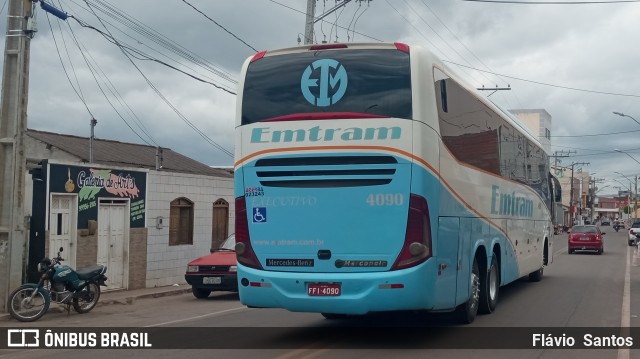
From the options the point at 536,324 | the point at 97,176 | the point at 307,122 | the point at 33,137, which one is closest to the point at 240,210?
the point at 307,122

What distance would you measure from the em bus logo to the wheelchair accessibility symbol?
159 centimetres

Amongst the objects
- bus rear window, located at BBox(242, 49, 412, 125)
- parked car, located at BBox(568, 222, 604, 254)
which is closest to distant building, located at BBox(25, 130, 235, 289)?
bus rear window, located at BBox(242, 49, 412, 125)

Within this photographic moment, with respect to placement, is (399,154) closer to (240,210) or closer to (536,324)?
(240,210)

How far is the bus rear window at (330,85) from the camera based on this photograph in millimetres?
9305

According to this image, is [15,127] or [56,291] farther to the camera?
[15,127]

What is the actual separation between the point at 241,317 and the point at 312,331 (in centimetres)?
268

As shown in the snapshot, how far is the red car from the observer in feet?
120

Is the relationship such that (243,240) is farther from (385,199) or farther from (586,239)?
(586,239)

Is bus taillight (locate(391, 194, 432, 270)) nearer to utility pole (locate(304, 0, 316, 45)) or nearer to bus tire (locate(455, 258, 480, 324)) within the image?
bus tire (locate(455, 258, 480, 324))

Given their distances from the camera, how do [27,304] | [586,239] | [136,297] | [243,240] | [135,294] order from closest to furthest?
[243,240], [27,304], [136,297], [135,294], [586,239]

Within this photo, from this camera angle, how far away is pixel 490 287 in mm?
13008

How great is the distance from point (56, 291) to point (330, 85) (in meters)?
8.21

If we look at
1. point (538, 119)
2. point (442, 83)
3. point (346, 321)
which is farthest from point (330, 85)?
point (538, 119)

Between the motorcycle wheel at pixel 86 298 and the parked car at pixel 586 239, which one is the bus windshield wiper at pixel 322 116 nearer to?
the motorcycle wheel at pixel 86 298
